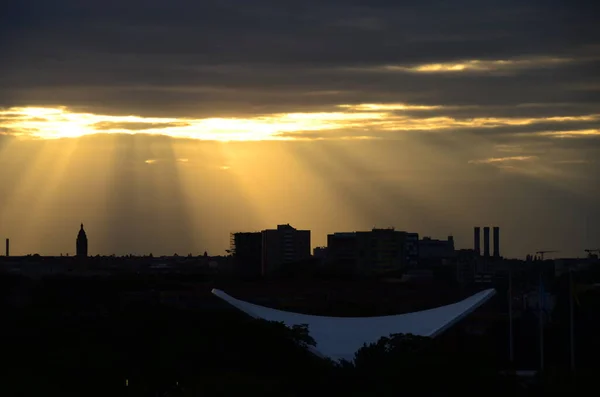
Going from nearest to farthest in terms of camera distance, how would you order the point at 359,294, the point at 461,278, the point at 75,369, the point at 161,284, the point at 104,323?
the point at 75,369
the point at 104,323
the point at 359,294
the point at 161,284
the point at 461,278

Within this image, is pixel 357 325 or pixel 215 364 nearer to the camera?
pixel 215 364

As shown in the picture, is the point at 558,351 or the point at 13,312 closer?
the point at 558,351

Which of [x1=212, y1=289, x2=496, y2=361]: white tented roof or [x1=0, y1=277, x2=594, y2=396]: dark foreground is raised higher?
[x1=212, y1=289, x2=496, y2=361]: white tented roof

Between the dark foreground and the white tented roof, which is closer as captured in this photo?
the dark foreground

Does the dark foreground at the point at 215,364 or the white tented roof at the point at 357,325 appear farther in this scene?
the white tented roof at the point at 357,325

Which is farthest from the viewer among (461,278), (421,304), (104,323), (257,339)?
(461,278)

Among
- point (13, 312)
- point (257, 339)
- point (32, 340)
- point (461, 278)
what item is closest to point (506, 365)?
point (257, 339)

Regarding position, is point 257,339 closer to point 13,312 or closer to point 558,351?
point 558,351

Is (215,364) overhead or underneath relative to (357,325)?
underneath
